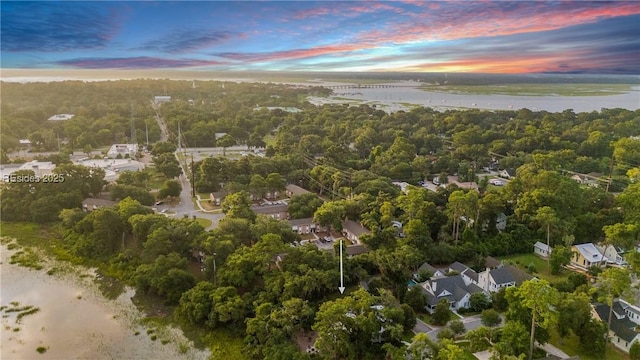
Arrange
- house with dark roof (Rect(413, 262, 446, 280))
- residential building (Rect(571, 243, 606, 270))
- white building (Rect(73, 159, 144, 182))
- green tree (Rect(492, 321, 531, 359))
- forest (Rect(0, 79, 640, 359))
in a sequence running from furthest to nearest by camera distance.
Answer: white building (Rect(73, 159, 144, 182))
residential building (Rect(571, 243, 606, 270))
house with dark roof (Rect(413, 262, 446, 280))
forest (Rect(0, 79, 640, 359))
green tree (Rect(492, 321, 531, 359))

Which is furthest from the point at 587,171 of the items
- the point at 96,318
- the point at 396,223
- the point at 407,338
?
the point at 96,318

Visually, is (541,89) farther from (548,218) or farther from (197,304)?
(197,304)

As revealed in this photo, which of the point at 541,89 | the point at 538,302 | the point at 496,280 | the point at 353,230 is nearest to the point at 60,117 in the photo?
the point at 353,230

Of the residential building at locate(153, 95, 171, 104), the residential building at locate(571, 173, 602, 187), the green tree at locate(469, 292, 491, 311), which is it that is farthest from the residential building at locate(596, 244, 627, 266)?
the residential building at locate(153, 95, 171, 104)

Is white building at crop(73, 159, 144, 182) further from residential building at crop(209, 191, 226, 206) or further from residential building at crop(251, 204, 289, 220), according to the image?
residential building at crop(251, 204, 289, 220)

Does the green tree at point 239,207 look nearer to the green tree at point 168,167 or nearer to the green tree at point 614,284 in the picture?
the green tree at point 168,167
